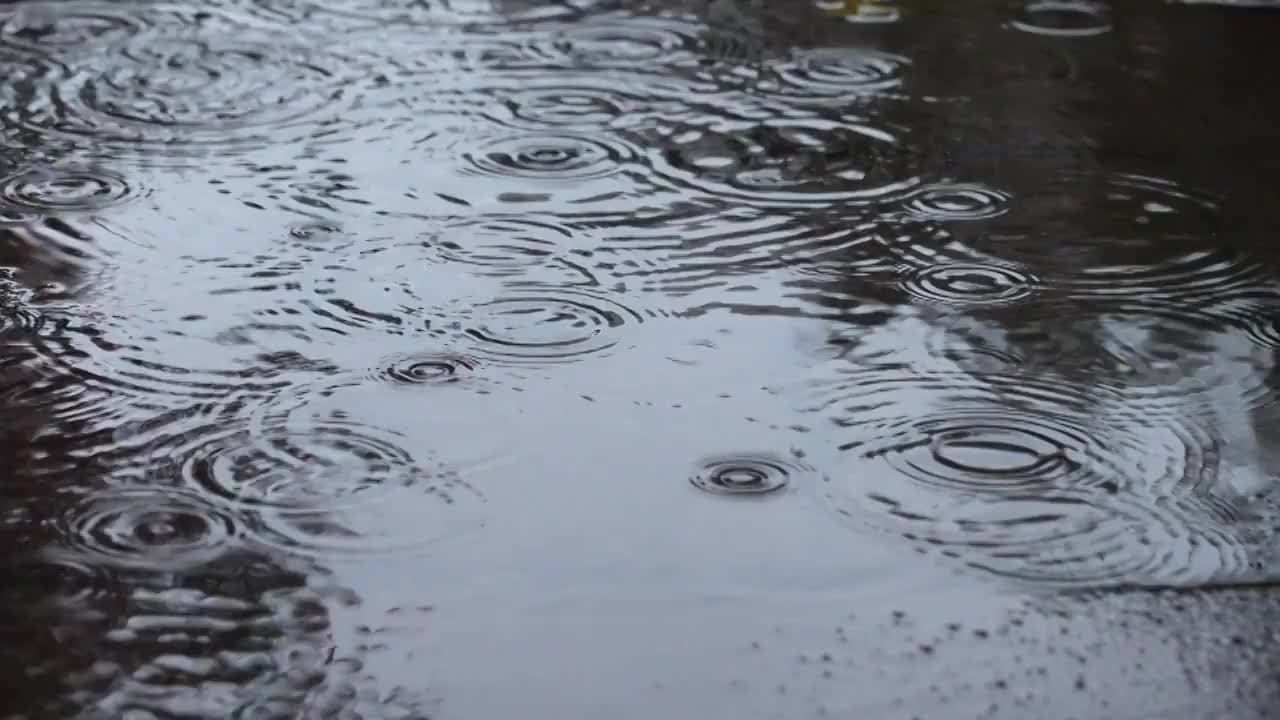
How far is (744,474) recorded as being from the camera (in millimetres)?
2293

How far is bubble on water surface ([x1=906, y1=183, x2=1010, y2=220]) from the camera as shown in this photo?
10.4ft

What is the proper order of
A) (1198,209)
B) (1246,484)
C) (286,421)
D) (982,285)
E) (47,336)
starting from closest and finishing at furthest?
(1246,484), (286,421), (47,336), (982,285), (1198,209)

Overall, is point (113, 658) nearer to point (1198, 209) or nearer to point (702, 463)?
point (702, 463)

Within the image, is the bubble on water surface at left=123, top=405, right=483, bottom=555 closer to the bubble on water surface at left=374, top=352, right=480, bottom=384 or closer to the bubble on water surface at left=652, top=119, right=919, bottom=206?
the bubble on water surface at left=374, top=352, right=480, bottom=384

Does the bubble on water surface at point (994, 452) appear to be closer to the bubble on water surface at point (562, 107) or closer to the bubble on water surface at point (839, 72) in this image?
the bubble on water surface at point (562, 107)

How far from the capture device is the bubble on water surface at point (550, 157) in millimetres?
3371

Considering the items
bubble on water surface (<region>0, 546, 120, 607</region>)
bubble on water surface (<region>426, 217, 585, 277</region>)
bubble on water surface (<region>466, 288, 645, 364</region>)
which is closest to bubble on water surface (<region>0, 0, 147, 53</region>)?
bubble on water surface (<region>426, 217, 585, 277</region>)

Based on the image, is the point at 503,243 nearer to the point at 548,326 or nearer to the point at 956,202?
the point at 548,326

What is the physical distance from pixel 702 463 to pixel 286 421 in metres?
0.61

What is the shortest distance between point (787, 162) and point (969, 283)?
0.66 m

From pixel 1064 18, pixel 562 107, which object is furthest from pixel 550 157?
pixel 1064 18

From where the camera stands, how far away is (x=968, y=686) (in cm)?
185

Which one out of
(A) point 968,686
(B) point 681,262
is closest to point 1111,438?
(A) point 968,686

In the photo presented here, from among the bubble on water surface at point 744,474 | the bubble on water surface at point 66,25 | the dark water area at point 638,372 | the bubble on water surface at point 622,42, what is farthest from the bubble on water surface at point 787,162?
the bubble on water surface at point 66,25
